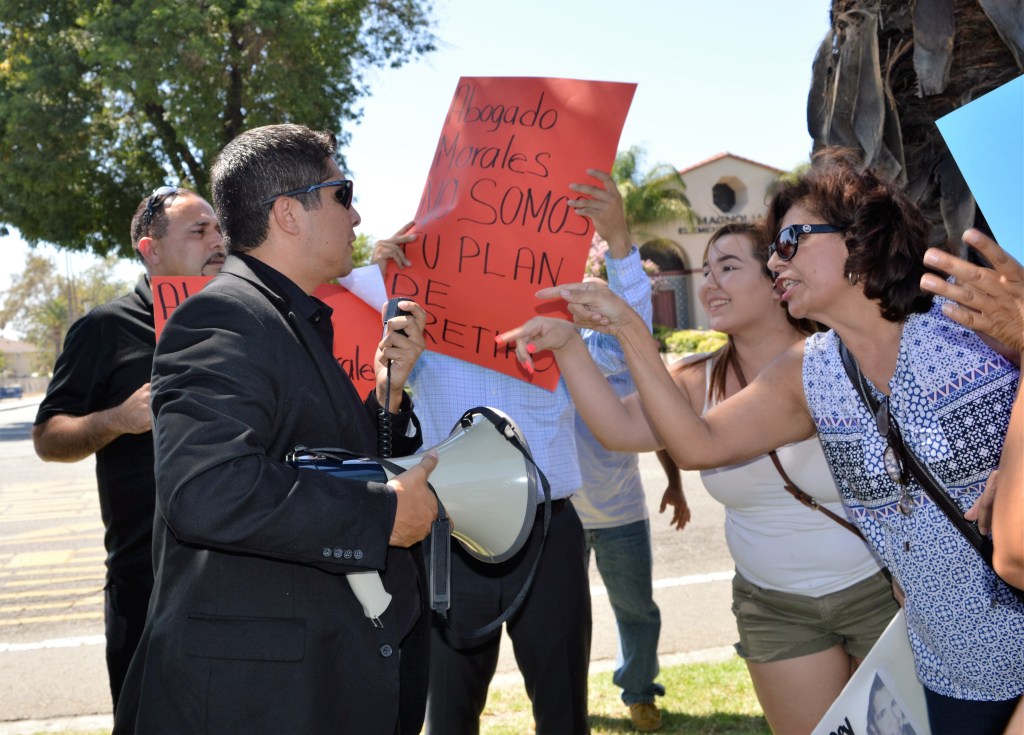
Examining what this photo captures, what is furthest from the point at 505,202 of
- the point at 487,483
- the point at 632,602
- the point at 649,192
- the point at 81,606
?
the point at 649,192

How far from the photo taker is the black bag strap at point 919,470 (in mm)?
2035

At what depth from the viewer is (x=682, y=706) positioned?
459cm

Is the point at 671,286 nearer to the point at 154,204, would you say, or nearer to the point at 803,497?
the point at 154,204

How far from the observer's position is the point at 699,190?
157 ft

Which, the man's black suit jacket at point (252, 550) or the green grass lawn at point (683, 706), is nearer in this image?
the man's black suit jacket at point (252, 550)

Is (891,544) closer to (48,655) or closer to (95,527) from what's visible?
(48,655)

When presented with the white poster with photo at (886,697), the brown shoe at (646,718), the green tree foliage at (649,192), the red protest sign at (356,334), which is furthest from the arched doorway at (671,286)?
the white poster with photo at (886,697)

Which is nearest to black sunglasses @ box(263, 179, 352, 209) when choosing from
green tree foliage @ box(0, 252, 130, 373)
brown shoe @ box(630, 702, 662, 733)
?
brown shoe @ box(630, 702, 662, 733)

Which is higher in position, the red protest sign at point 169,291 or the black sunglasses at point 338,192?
the black sunglasses at point 338,192

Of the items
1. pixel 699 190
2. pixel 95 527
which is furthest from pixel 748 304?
pixel 699 190

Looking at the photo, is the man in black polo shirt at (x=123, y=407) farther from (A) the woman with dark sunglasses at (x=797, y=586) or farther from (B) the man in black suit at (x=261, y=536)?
(A) the woman with dark sunglasses at (x=797, y=586)

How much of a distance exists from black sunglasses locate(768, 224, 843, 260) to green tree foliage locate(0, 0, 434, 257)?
813 inches

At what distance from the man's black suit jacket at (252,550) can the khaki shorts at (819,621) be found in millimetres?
1511

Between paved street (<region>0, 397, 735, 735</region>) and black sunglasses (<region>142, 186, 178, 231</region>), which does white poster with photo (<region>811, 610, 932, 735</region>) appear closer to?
black sunglasses (<region>142, 186, 178, 231</region>)
